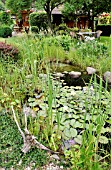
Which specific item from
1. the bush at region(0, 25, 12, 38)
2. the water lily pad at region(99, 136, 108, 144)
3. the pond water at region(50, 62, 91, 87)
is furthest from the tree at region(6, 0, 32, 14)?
the water lily pad at region(99, 136, 108, 144)

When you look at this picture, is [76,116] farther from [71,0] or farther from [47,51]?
[71,0]

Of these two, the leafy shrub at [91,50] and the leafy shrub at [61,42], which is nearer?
the leafy shrub at [91,50]

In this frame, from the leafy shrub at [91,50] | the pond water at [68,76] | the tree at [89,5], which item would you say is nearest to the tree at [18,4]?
the tree at [89,5]

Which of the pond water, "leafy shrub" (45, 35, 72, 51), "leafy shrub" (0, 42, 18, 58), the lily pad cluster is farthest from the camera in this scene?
"leafy shrub" (45, 35, 72, 51)

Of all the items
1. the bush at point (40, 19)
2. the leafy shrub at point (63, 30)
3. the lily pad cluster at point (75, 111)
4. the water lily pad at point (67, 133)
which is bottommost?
the water lily pad at point (67, 133)

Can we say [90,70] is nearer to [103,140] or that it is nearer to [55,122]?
[55,122]

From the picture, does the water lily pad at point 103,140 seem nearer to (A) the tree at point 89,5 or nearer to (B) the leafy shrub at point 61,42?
(B) the leafy shrub at point 61,42

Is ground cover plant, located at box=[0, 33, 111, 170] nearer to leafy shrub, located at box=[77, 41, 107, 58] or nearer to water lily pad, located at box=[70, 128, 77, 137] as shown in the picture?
water lily pad, located at box=[70, 128, 77, 137]

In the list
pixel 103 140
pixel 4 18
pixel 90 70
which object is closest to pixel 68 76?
pixel 90 70

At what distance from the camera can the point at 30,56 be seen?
417 centimetres

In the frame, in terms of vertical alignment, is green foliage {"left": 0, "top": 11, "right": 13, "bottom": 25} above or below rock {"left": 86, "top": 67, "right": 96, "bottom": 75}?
above

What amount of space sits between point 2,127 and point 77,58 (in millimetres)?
3350

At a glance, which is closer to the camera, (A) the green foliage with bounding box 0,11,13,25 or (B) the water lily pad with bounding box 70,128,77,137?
(B) the water lily pad with bounding box 70,128,77,137

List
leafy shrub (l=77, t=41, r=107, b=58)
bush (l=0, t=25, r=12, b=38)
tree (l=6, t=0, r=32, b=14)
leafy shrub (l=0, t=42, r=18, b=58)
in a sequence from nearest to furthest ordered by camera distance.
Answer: leafy shrub (l=0, t=42, r=18, b=58) < leafy shrub (l=77, t=41, r=107, b=58) < tree (l=6, t=0, r=32, b=14) < bush (l=0, t=25, r=12, b=38)
